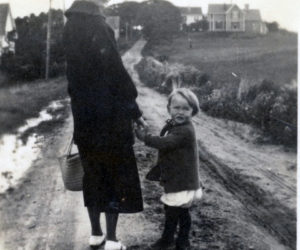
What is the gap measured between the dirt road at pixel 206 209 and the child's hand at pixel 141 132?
0.86 m

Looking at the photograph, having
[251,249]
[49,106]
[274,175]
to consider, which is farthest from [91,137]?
[49,106]

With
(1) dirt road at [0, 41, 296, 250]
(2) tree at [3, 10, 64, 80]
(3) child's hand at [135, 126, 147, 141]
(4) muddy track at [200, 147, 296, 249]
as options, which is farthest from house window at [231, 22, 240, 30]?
(2) tree at [3, 10, 64, 80]

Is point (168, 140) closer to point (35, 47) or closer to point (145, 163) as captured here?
point (145, 163)

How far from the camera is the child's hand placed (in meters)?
2.94

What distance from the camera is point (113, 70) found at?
9.19 feet

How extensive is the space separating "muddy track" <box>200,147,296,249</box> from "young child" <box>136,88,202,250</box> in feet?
3.48

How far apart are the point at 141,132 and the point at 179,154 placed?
0.29 m

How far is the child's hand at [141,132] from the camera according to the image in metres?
2.94

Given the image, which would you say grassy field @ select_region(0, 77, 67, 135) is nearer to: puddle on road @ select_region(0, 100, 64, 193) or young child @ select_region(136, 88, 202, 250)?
puddle on road @ select_region(0, 100, 64, 193)

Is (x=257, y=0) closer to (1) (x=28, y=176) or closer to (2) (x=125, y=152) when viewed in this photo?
(2) (x=125, y=152)

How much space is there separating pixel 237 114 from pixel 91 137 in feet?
20.8

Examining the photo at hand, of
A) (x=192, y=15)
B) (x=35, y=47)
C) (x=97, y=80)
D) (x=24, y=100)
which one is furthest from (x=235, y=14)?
(x=35, y=47)

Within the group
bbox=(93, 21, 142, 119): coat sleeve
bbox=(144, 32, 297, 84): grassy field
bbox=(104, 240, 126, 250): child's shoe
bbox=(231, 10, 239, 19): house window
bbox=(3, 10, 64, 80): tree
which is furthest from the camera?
bbox=(3, 10, 64, 80): tree

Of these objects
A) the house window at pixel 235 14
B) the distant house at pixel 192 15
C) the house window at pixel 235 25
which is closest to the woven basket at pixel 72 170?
the house window at pixel 235 14
